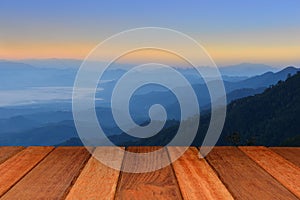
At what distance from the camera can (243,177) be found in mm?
1707

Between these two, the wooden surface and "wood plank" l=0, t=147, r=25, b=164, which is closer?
→ the wooden surface

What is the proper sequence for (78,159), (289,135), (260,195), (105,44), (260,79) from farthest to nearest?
1. (260,79)
2. (289,135)
3. (78,159)
4. (105,44)
5. (260,195)

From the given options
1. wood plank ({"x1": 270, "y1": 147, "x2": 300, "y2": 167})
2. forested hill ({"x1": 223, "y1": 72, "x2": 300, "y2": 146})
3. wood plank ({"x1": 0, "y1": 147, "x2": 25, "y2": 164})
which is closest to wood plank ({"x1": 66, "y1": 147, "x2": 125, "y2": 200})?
wood plank ({"x1": 0, "y1": 147, "x2": 25, "y2": 164})

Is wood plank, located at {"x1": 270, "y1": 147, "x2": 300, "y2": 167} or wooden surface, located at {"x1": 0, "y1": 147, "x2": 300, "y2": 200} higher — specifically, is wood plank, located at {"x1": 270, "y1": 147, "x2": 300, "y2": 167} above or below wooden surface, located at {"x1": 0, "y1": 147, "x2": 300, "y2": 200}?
below

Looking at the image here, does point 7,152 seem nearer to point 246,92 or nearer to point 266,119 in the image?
point 266,119

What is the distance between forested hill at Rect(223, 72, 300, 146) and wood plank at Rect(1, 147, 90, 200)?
54.3 feet

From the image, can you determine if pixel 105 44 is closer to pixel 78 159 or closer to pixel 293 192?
pixel 78 159

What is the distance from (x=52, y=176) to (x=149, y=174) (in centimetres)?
38

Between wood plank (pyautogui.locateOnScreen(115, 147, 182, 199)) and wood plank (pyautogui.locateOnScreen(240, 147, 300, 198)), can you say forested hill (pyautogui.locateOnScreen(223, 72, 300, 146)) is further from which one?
wood plank (pyautogui.locateOnScreen(115, 147, 182, 199))

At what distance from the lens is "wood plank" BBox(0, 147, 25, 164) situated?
211 cm

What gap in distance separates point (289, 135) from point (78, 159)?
62.6ft

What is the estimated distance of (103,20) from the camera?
350 inches

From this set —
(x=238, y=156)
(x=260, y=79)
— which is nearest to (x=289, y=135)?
(x=260, y=79)

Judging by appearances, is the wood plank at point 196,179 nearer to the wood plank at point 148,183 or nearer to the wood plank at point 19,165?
the wood plank at point 148,183
